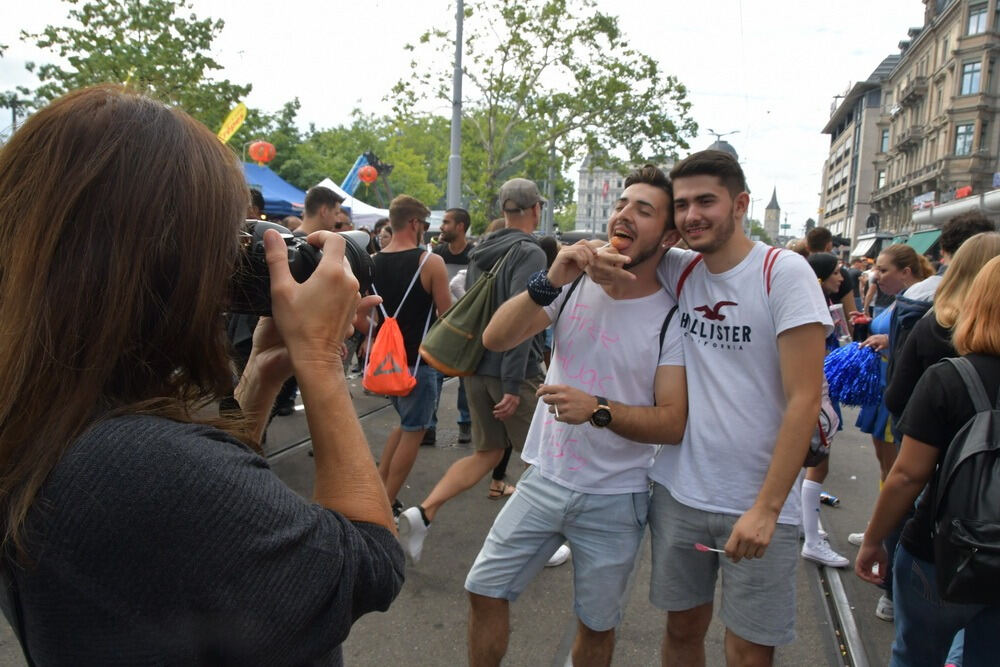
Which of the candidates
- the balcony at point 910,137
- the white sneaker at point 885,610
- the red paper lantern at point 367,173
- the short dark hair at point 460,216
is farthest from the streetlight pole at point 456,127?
the balcony at point 910,137

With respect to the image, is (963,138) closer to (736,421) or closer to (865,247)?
(865,247)

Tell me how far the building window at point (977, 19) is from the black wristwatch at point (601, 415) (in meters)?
55.5

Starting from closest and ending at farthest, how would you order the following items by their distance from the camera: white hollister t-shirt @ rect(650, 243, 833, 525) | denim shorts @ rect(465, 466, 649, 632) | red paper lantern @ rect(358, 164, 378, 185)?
white hollister t-shirt @ rect(650, 243, 833, 525) → denim shorts @ rect(465, 466, 649, 632) → red paper lantern @ rect(358, 164, 378, 185)

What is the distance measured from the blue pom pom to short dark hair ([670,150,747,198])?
2384 millimetres

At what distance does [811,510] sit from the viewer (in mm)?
3961

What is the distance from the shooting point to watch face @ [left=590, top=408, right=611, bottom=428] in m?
2.17

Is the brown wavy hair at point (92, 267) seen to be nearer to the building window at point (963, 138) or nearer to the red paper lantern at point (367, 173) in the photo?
the red paper lantern at point (367, 173)

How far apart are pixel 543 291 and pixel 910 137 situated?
61.9m

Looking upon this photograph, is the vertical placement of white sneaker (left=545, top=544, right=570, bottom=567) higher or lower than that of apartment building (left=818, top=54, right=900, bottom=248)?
lower

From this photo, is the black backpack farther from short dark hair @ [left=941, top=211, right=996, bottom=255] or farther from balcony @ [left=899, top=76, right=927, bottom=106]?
balcony @ [left=899, top=76, right=927, bottom=106]

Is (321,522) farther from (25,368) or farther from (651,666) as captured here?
(651,666)

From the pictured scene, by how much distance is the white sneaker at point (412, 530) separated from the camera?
347cm

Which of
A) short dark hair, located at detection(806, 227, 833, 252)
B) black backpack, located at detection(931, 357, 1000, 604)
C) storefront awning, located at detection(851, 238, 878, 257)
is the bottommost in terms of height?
black backpack, located at detection(931, 357, 1000, 604)

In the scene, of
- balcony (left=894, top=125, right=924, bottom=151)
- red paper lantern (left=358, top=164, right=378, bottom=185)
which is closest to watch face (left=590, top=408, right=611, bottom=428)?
red paper lantern (left=358, top=164, right=378, bottom=185)
